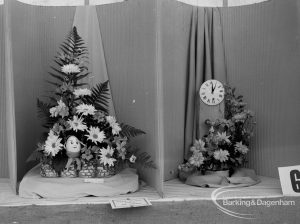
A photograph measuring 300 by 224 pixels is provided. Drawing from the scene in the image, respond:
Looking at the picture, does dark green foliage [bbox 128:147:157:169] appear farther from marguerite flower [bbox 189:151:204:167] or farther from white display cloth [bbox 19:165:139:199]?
marguerite flower [bbox 189:151:204:167]

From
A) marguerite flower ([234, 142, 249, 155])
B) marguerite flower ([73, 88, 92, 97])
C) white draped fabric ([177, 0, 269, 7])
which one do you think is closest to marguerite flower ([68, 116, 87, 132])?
marguerite flower ([73, 88, 92, 97])

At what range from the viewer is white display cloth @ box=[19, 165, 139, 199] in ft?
6.74

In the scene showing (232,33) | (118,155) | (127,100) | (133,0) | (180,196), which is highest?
(133,0)

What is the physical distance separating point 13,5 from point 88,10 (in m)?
0.48

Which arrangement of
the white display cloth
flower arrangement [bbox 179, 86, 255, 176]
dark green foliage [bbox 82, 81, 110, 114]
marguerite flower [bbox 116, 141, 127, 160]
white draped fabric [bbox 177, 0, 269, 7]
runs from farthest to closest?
1. white draped fabric [bbox 177, 0, 269, 7]
2. flower arrangement [bbox 179, 86, 255, 176]
3. dark green foliage [bbox 82, 81, 110, 114]
4. marguerite flower [bbox 116, 141, 127, 160]
5. the white display cloth

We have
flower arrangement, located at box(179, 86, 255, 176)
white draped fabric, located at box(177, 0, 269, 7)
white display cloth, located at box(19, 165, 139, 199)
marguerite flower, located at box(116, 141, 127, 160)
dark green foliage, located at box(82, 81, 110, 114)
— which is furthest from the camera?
white draped fabric, located at box(177, 0, 269, 7)

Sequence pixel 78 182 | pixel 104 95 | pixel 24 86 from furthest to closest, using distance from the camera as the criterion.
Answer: pixel 104 95 → pixel 24 86 → pixel 78 182

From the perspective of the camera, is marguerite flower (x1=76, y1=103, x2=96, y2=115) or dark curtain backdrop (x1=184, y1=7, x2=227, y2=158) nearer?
marguerite flower (x1=76, y1=103, x2=96, y2=115)

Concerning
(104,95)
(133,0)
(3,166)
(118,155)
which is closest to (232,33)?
(133,0)

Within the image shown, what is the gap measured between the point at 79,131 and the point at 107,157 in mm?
210

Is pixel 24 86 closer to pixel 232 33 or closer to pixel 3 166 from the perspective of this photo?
pixel 3 166

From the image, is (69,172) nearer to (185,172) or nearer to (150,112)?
(150,112)

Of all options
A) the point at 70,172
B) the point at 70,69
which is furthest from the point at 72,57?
the point at 70,172

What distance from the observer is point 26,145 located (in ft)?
7.79
